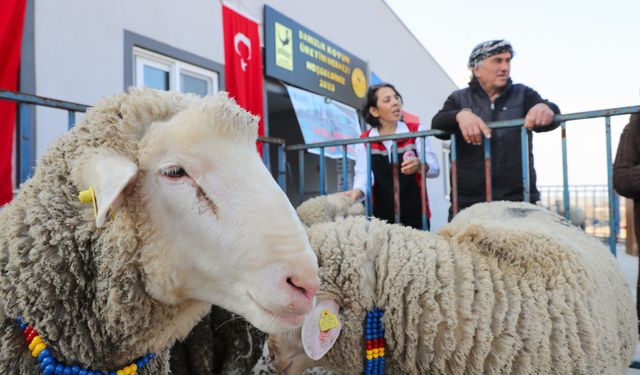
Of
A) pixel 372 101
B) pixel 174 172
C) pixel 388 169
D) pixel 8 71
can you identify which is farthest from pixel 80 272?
pixel 8 71

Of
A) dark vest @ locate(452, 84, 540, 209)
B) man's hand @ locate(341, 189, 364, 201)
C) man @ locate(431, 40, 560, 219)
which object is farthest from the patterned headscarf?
man's hand @ locate(341, 189, 364, 201)

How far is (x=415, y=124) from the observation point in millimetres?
3234

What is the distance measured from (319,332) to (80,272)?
70cm

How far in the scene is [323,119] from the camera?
6402mm

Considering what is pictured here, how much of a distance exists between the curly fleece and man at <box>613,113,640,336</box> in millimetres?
2240

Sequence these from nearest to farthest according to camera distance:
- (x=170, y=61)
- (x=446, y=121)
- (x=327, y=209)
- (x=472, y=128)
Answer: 1. (x=327, y=209)
2. (x=472, y=128)
3. (x=446, y=121)
4. (x=170, y=61)

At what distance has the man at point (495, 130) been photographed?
252 cm

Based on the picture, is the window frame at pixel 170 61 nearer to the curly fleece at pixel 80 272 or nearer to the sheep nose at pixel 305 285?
the curly fleece at pixel 80 272

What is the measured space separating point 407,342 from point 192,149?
3.08 ft

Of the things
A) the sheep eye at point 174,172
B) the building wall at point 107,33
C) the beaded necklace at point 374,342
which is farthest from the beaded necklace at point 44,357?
the building wall at point 107,33

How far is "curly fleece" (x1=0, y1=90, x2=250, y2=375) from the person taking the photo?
0.96 m

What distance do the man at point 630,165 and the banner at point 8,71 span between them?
3902mm

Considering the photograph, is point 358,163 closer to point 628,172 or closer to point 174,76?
point 628,172

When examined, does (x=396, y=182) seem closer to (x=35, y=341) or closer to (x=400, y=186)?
(x=400, y=186)
